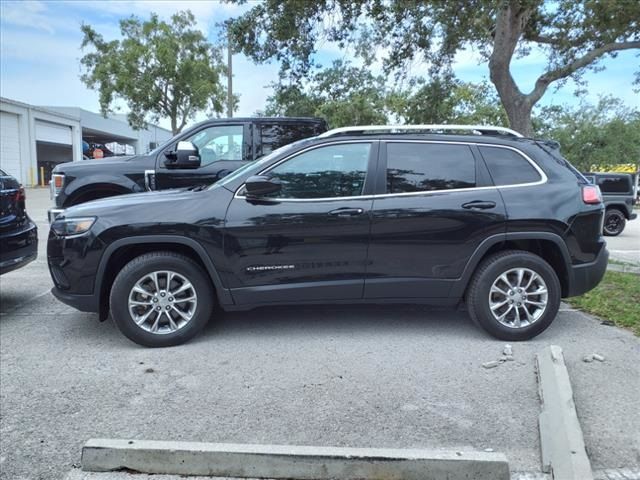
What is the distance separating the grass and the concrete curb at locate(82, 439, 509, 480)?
3.14 meters

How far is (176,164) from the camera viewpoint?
6.99m

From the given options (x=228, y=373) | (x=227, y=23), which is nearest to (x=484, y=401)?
(x=228, y=373)

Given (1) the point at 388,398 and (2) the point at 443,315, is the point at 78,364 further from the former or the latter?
(2) the point at 443,315

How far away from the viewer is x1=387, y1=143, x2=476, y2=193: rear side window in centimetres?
457

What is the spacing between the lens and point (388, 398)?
3520 millimetres

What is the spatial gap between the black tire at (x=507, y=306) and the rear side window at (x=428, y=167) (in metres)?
0.73

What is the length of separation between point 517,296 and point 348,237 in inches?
61.9

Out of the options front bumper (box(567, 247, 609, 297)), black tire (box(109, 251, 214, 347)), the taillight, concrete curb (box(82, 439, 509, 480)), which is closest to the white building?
black tire (box(109, 251, 214, 347))

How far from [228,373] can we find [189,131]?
431 centimetres

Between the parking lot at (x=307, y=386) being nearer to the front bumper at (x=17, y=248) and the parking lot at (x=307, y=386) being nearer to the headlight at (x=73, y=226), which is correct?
the front bumper at (x=17, y=248)

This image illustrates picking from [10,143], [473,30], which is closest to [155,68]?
[10,143]

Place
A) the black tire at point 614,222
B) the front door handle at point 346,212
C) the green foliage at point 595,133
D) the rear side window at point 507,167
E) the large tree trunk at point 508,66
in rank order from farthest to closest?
the green foliage at point 595,133, the black tire at point 614,222, the large tree trunk at point 508,66, the rear side window at point 507,167, the front door handle at point 346,212

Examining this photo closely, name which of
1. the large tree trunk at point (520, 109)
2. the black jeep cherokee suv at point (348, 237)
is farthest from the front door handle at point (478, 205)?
the large tree trunk at point (520, 109)

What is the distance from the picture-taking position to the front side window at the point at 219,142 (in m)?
7.31
